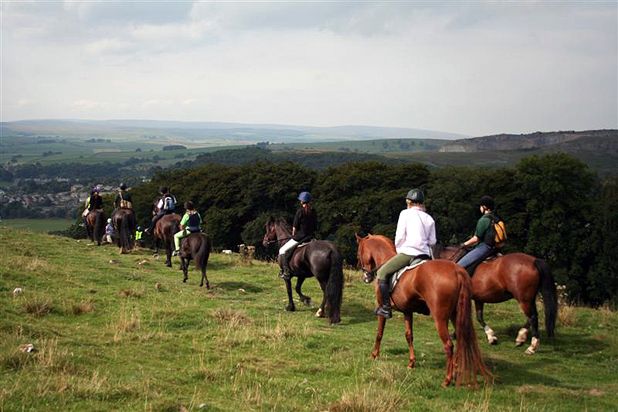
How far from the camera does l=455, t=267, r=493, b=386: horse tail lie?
9148mm

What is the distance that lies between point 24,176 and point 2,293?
16743 centimetres

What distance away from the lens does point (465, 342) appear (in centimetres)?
915

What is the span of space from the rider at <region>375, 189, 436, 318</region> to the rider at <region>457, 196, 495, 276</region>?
303 centimetres

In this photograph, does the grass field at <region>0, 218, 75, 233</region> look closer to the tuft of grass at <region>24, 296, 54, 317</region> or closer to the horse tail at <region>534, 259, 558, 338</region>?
the tuft of grass at <region>24, 296, 54, 317</region>

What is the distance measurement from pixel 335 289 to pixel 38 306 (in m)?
6.89

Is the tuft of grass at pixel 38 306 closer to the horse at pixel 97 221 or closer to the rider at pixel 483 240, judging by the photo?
the rider at pixel 483 240

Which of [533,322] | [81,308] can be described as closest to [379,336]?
[533,322]

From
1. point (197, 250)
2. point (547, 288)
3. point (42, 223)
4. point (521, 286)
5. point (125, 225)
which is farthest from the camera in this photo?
point (42, 223)

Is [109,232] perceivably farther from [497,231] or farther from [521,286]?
[521,286]

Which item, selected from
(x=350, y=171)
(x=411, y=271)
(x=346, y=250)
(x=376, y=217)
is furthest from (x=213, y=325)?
(x=350, y=171)

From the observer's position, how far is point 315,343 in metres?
11.5

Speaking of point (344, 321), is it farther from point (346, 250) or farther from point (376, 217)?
point (376, 217)

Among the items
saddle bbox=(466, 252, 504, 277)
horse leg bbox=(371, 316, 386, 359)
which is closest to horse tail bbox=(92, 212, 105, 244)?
saddle bbox=(466, 252, 504, 277)

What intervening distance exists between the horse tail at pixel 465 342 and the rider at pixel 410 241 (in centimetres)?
126
